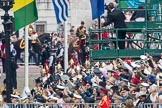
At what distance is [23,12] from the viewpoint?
150 ft

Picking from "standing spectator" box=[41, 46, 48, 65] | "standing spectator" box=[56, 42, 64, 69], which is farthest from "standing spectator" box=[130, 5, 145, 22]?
"standing spectator" box=[41, 46, 48, 65]

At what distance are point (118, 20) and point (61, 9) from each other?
2744 millimetres

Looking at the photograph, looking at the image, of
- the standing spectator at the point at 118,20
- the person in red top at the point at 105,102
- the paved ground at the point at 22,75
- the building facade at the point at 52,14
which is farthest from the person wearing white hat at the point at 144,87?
the building facade at the point at 52,14

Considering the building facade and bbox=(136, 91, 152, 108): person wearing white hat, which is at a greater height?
the building facade

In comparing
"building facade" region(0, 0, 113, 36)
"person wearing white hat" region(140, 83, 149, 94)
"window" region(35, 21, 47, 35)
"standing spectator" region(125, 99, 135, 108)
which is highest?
"building facade" region(0, 0, 113, 36)

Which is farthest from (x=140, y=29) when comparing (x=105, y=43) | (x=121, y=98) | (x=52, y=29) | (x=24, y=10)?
(x=52, y=29)

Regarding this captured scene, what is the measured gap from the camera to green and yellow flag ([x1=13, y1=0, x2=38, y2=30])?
45.5m

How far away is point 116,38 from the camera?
153ft

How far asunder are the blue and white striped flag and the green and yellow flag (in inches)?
98.9

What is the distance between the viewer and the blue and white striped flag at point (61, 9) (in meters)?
48.7

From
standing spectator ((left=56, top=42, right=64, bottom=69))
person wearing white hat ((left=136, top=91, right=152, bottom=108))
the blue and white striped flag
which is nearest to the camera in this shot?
person wearing white hat ((left=136, top=91, right=152, bottom=108))

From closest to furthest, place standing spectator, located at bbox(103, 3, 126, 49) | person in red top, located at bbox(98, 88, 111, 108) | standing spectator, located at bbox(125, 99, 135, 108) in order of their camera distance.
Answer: standing spectator, located at bbox(125, 99, 135, 108)
person in red top, located at bbox(98, 88, 111, 108)
standing spectator, located at bbox(103, 3, 126, 49)

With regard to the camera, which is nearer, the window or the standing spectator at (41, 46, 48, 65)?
the standing spectator at (41, 46, 48, 65)

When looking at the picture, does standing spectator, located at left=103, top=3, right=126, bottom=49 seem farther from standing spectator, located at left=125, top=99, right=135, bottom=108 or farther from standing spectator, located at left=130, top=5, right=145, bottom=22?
standing spectator, located at left=125, top=99, right=135, bottom=108
